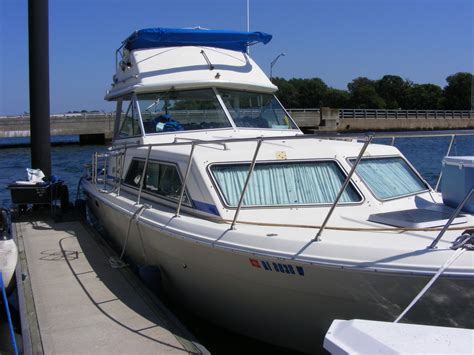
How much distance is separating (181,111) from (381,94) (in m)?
84.3

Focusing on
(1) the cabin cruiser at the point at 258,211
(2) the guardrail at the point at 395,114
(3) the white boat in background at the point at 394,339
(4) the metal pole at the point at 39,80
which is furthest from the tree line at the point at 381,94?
(3) the white boat in background at the point at 394,339

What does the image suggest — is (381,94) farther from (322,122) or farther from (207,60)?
(207,60)

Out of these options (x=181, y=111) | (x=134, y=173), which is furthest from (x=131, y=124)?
(x=134, y=173)

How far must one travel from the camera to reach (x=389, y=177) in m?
5.41

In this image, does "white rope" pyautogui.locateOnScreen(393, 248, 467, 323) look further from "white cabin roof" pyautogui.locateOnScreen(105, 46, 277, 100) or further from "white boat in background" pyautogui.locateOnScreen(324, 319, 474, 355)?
"white cabin roof" pyautogui.locateOnScreen(105, 46, 277, 100)

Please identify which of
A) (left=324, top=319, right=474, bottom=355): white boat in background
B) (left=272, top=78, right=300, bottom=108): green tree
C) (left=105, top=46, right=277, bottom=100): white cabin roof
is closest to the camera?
(left=324, top=319, right=474, bottom=355): white boat in background

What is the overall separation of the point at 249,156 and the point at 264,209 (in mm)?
642

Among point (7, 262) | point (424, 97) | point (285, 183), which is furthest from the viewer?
point (424, 97)

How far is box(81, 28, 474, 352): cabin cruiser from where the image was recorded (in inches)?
136

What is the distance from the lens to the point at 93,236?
745cm

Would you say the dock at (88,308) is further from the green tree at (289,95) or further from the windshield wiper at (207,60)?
the green tree at (289,95)

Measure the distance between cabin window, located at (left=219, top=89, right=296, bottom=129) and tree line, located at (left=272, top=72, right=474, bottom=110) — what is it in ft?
224

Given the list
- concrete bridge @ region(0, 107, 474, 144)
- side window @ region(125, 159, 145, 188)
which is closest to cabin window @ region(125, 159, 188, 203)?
side window @ region(125, 159, 145, 188)

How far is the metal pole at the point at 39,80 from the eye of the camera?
30.5ft
